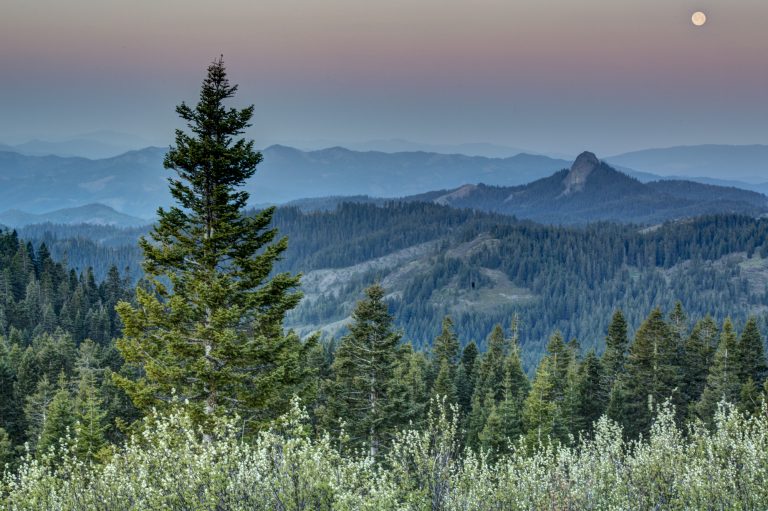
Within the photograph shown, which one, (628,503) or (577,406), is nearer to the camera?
(628,503)

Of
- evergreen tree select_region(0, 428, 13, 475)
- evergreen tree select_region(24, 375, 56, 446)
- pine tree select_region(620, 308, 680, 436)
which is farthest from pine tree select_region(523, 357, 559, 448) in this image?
evergreen tree select_region(24, 375, 56, 446)

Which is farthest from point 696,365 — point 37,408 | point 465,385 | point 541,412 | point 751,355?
point 37,408

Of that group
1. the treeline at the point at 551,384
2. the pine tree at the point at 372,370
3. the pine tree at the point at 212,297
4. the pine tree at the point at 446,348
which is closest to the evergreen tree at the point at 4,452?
the treeline at the point at 551,384

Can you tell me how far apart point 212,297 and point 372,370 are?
17087 mm

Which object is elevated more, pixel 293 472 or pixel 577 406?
pixel 293 472

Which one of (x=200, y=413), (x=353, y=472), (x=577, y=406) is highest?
(x=353, y=472)

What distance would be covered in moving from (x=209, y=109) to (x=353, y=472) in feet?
50.4

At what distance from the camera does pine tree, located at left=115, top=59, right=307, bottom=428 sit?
2188 centimetres

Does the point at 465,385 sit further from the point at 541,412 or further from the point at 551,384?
the point at 551,384

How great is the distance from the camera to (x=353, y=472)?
1265 centimetres

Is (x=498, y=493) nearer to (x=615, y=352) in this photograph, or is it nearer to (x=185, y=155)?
(x=185, y=155)

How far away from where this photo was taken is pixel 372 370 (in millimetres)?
37094

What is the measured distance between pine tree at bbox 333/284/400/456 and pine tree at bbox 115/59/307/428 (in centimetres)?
1343

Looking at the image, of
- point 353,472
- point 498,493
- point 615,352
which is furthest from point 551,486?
point 615,352
